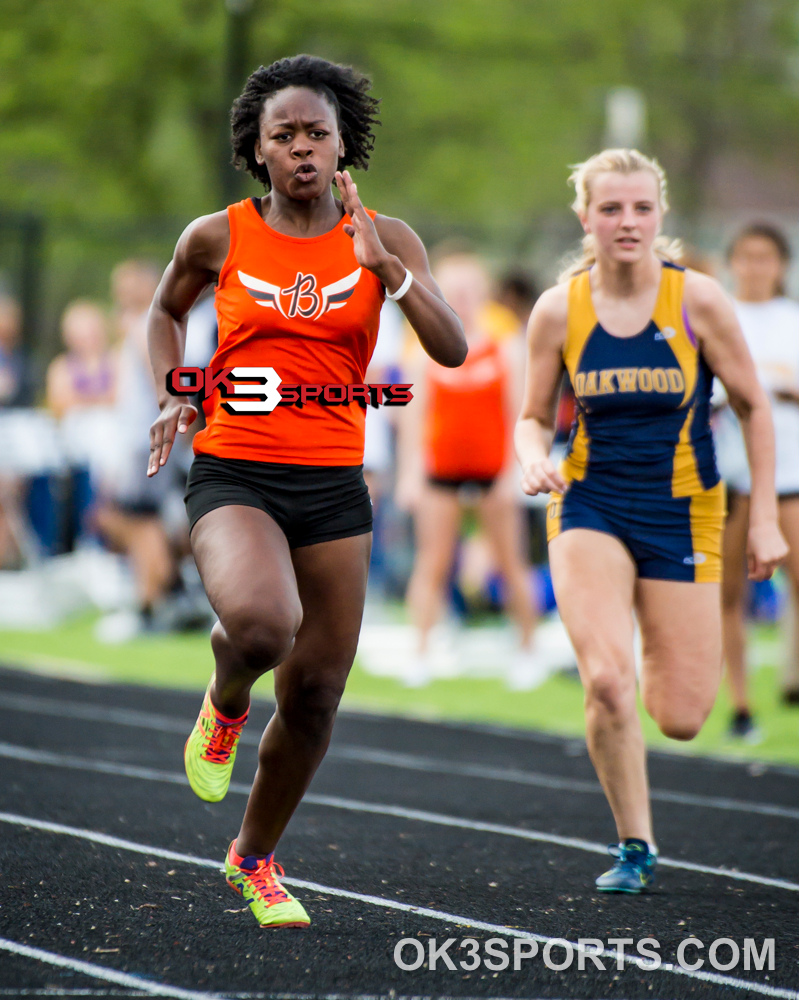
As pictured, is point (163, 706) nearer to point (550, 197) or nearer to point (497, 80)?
point (497, 80)

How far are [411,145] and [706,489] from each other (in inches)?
771

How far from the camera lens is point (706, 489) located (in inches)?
203

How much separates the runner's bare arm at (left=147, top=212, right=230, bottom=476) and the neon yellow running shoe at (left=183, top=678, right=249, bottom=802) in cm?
72

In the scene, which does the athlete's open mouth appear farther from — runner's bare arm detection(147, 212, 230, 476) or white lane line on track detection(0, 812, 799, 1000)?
white lane line on track detection(0, 812, 799, 1000)

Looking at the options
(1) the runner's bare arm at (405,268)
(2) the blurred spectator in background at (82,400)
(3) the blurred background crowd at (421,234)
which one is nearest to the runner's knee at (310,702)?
(1) the runner's bare arm at (405,268)

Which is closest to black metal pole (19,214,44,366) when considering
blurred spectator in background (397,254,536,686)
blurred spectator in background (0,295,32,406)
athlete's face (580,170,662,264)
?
blurred spectator in background (0,295,32,406)

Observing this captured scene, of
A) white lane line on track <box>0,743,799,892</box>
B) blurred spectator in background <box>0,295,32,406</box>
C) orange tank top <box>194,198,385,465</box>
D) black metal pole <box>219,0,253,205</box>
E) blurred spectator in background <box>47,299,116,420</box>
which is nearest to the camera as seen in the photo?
orange tank top <box>194,198,385,465</box>

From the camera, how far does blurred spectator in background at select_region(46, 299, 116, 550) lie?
44.2 ft

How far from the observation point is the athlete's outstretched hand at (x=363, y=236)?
4062mm

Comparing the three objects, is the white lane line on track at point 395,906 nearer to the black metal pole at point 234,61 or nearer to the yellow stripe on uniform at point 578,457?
the yellow stripe on uniform at point 578,457

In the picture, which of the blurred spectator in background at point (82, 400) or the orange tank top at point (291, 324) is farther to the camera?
the blurred spectator in background at point (82, 400)

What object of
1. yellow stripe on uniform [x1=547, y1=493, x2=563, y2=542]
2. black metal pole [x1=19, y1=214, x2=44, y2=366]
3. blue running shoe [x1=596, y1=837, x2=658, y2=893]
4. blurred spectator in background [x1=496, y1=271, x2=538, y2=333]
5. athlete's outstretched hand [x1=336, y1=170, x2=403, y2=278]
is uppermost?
black metal pole [x1=19, y1=214, x2=44, y2=366]

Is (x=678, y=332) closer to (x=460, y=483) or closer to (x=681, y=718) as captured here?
(x=681, y=718)

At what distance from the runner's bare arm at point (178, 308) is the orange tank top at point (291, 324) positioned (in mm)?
61
